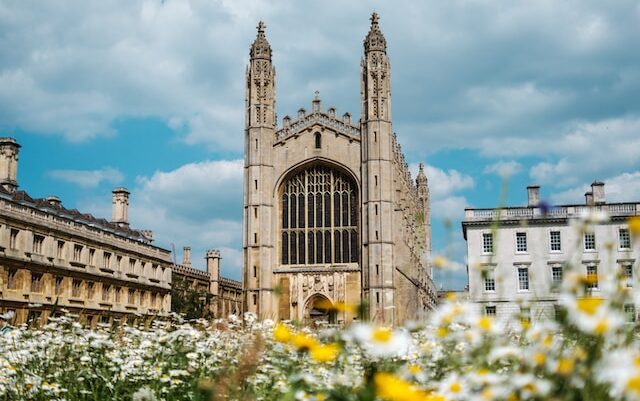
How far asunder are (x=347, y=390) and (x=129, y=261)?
162ft

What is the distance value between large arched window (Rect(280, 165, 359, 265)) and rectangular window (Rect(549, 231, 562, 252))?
12.8 metres

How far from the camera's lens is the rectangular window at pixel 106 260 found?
47.9 metres

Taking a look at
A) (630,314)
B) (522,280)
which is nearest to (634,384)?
(630,314)

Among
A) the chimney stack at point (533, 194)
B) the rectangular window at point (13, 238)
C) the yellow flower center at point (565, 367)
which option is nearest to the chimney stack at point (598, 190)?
the chimney stack at point (533, 194)

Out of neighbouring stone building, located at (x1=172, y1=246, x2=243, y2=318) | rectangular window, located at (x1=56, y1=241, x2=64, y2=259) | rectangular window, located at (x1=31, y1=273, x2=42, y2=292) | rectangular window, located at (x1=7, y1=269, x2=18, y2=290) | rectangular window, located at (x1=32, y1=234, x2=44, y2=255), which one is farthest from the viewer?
neighbouring stone building, located at (x1=172, y1=246, x2=243, y2=318)

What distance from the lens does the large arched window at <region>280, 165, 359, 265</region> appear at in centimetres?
4997

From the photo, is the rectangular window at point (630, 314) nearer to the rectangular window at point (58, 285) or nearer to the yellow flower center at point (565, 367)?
the yellow flower center at point (565, 367)

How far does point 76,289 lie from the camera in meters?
44.3

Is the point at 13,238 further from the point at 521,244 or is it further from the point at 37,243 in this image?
the point at 521,244

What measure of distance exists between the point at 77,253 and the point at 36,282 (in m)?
4.92

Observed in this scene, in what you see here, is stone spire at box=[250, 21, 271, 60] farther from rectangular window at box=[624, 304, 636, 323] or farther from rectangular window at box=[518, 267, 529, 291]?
rectangular window at box=[624, 304, 636, 323]

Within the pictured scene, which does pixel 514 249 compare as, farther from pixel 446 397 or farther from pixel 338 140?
pixel 446 397

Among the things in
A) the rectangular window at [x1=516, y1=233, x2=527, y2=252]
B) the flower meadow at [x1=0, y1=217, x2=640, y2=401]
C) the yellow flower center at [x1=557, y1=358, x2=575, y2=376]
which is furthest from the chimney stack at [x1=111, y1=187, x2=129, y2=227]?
the yellow flower center at [x1=557, y1=358, x2=575, y2=376]

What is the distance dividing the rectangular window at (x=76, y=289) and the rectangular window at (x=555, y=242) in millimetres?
29810
